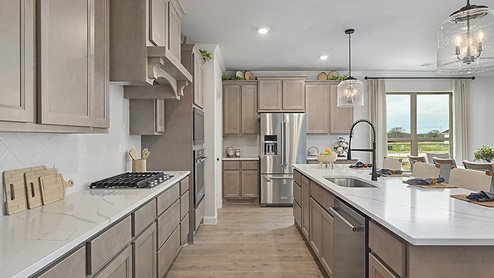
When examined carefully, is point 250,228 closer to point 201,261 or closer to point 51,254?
point 201,261

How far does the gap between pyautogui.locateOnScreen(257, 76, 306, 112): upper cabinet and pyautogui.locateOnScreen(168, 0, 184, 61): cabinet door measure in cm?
300

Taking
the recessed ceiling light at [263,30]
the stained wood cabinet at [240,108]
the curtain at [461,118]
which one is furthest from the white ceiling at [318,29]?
the curtain at [461,118]

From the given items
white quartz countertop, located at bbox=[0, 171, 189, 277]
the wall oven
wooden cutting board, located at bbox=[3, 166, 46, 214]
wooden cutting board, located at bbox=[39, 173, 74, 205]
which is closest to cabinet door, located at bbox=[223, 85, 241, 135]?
the wall oven

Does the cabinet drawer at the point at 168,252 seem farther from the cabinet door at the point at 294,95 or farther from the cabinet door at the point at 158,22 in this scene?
the cabinet door at the point at 294,95

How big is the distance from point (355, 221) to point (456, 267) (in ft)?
2.17

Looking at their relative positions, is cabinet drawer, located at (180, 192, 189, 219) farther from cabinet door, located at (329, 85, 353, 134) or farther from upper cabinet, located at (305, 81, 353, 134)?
cabinet door, located at (329, 85, 353, 134)

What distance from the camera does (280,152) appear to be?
586 centimetres

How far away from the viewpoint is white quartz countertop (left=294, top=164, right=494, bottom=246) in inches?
47.9

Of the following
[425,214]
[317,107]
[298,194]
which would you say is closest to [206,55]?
[298,194]

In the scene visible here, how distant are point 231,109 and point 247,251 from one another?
330 cm

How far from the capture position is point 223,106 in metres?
6.18

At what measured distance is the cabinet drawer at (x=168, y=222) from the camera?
2.49 metres

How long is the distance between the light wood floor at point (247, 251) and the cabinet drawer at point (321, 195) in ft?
2.26

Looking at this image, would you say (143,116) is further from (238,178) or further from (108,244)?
(238,178)
